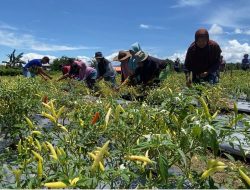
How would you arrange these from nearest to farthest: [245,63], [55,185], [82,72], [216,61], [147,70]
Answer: [55,185], [216,61], [147,70], [82,72], [245,63]

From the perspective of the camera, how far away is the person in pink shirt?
807 centimetres

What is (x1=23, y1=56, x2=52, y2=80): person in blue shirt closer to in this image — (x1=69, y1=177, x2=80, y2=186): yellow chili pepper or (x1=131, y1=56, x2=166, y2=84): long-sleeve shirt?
(x1=131, y1=56, x2=166, y2=84): long-sleeve shirt

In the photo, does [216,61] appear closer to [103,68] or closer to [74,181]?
[103,68]

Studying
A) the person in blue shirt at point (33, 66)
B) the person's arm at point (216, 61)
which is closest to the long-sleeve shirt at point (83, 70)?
the person in blue shirt at point (33, 66)

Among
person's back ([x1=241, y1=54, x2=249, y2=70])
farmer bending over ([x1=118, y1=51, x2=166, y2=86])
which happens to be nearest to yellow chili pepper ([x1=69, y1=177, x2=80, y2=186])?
farmer bending over ([x1=118, y1=51, x2=166, y2=86])

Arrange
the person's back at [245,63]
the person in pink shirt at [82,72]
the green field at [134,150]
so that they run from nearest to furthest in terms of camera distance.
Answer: the green field at [134,150], the person in pink shirt at [82,72], the person's back at [245,63]

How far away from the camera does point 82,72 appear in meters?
8.38

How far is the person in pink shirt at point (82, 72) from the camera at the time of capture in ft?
26.5

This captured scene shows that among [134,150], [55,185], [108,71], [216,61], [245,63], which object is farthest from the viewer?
[245,63]

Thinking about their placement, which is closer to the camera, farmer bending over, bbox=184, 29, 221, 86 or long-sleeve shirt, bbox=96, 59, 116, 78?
farmer bending over, bbox=184, 29, 221, 86

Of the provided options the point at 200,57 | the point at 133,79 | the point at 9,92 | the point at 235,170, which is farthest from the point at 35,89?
the point at 235,170

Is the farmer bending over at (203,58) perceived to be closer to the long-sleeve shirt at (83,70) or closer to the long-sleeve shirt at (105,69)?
the long-sleeve shirt at (105,69)

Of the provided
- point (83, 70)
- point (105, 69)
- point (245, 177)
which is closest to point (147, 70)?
point (105, 69)

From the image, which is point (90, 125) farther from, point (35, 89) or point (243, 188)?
point (35, 89)
